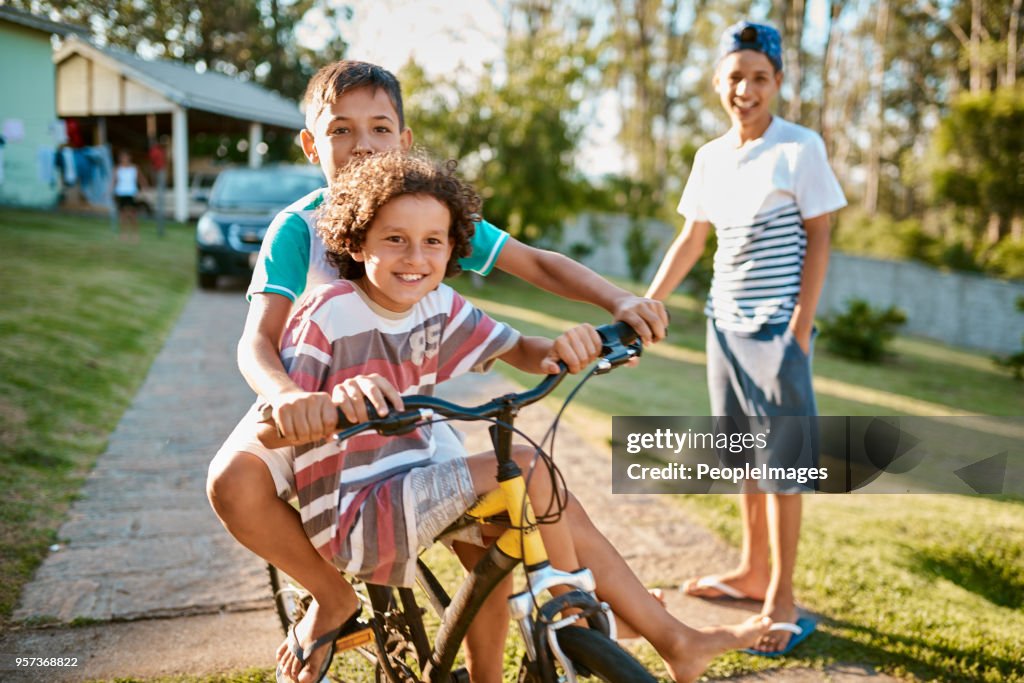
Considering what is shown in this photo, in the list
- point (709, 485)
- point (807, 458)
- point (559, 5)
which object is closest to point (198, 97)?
point (559, 5)

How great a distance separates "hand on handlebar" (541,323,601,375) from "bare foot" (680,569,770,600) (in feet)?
6.31

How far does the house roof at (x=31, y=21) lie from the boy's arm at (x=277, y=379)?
19971 mm

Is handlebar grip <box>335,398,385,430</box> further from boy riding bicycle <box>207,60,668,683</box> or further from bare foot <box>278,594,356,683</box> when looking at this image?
bare foot <box>278,594,356,683</box>

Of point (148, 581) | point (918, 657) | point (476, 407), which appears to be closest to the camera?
point (476, 407)

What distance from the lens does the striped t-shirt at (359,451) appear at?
194cm

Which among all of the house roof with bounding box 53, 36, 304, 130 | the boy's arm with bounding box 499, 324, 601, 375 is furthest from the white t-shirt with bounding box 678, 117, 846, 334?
the house roof with bounding box 53, 36, 304, 130

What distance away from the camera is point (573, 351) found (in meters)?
1.93

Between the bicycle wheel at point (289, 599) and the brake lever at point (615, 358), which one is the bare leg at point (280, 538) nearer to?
the bicycle wheel at point (289, 599)

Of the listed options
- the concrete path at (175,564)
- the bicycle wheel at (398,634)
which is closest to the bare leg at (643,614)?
the bicycle wheel at (398,634)

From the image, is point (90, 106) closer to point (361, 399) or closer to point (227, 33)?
point (227, 33)

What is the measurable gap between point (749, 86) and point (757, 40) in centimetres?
17

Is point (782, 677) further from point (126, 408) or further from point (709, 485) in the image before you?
point (126, 408)

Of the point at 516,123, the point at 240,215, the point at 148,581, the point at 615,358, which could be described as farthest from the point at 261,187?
the point at 615,358

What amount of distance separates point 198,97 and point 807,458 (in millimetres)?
22482
